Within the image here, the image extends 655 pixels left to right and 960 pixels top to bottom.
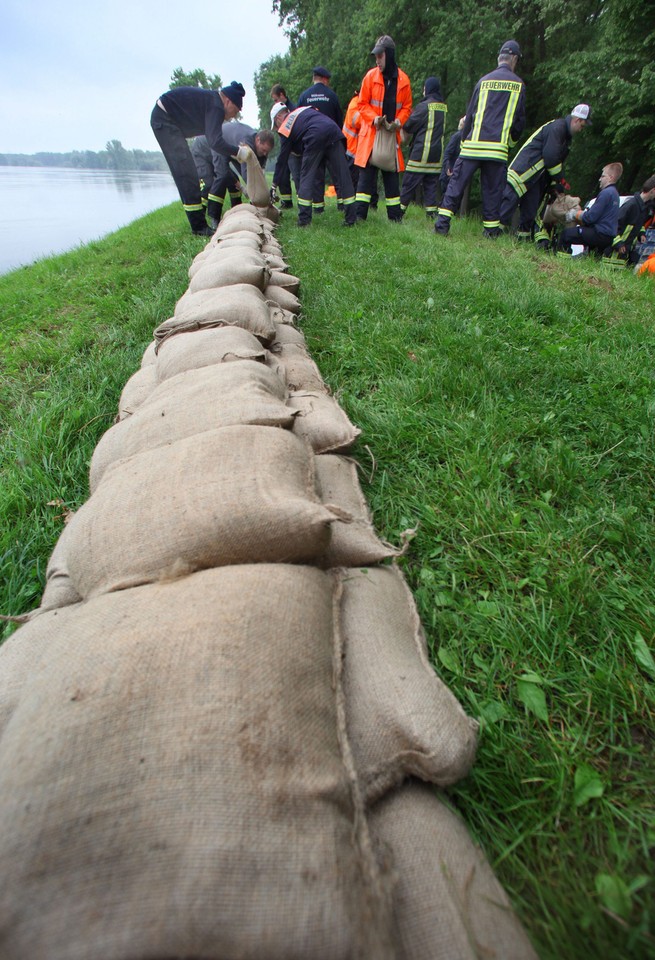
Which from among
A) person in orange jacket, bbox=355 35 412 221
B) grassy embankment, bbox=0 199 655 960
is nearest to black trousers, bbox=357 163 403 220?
person in orange jacket, bbox=355 35 412 221

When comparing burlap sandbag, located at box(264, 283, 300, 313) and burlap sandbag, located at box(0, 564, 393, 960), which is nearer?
burlap sandbag, located at box(0, 564, 393, 960)

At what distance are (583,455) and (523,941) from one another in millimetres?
1446

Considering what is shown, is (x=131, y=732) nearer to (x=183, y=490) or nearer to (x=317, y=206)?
(x=183, y=490)

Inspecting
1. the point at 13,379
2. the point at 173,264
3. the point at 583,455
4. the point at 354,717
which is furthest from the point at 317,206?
the point at 354,717

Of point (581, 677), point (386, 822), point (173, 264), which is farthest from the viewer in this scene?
point (173, 264)

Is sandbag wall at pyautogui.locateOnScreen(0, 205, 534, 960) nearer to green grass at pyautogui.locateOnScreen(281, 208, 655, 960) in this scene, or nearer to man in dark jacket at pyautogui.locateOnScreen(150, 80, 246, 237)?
green grass at pyautogui.locateOnScreen(281, 208, 655, 960)

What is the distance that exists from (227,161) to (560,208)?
4.83m

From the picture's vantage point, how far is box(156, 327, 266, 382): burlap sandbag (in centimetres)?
167

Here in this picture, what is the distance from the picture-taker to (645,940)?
1.98ft

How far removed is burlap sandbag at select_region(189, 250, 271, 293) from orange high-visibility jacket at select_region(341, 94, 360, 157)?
5.86 m

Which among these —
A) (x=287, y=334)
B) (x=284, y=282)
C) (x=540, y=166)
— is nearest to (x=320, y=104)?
(x=540, y=166)

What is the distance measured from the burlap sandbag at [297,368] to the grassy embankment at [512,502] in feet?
0.76

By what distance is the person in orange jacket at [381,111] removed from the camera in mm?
5758

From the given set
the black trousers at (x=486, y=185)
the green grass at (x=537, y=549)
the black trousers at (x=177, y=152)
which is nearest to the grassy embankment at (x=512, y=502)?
the green grass at (x=537, y=549)
